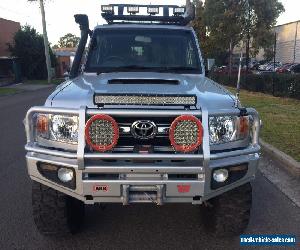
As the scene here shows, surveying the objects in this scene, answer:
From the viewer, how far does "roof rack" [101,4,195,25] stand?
5.98 metres

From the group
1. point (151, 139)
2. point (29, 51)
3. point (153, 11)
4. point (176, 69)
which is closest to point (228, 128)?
point (151, 139)

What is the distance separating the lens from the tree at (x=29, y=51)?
44.3 metres

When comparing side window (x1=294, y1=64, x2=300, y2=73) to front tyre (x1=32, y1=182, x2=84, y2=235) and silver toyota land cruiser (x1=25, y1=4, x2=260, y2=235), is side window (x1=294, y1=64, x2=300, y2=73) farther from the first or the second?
front tyre (x1=32, y1=182, x2=84, y2=235)

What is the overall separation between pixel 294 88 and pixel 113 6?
12582 mm

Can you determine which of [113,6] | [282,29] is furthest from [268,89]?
[282,29]

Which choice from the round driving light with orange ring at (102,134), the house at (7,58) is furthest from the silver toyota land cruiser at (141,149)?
the house at (7,58)

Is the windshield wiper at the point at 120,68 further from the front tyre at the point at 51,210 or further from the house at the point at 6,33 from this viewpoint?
the house at the point at 6,33

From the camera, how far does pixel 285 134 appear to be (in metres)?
8.53

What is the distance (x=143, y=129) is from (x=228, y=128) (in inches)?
30.0

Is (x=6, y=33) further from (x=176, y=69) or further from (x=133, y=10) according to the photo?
(x=176, y=69)

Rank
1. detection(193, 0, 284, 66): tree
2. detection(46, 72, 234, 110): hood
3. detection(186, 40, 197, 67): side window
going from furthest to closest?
detection(193, 0, 284, 66): tree
detection(186, 40, 197, 67): side window
detection(46, 72, 234, 110): hood

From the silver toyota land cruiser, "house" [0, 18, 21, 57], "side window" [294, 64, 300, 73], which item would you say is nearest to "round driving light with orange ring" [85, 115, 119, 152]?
the silver toyota land cruiser

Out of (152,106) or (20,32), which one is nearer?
(152,106)

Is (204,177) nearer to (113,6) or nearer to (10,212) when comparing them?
(10,212)
